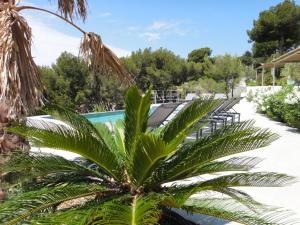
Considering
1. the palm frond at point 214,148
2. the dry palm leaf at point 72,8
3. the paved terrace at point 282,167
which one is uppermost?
the dry palm leaf at point 72,8

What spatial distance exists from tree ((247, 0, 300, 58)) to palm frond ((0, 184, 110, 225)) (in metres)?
44.8

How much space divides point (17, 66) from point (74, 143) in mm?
1296

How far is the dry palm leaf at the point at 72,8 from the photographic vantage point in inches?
221

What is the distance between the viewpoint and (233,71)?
34.5m

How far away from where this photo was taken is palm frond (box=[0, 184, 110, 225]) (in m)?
3.36

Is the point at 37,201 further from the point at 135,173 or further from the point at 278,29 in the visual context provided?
the point at 278,29

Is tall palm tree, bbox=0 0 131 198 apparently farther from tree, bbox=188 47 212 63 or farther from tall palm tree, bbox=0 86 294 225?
tree, bbox=188 47 212 63

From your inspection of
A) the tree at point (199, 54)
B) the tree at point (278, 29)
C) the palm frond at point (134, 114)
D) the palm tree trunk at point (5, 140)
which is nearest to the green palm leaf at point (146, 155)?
the palm frond at point (134, 114)

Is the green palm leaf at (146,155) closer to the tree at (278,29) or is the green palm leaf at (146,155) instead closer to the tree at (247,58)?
the tree at (278,29)

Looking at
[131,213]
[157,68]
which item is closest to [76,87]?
[157,68]

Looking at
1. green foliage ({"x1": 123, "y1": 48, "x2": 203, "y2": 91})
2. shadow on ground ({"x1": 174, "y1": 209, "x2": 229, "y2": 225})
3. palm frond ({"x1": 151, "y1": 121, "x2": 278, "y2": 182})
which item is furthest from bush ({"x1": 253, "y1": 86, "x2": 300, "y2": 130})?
green foliage ({"x1": 123, "y1": 48, "x2": 203, "y2": 91})

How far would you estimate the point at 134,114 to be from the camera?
3660mm

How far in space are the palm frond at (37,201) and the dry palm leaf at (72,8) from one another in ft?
9.64

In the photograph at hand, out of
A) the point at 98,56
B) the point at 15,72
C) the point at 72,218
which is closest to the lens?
the point at 72,218
